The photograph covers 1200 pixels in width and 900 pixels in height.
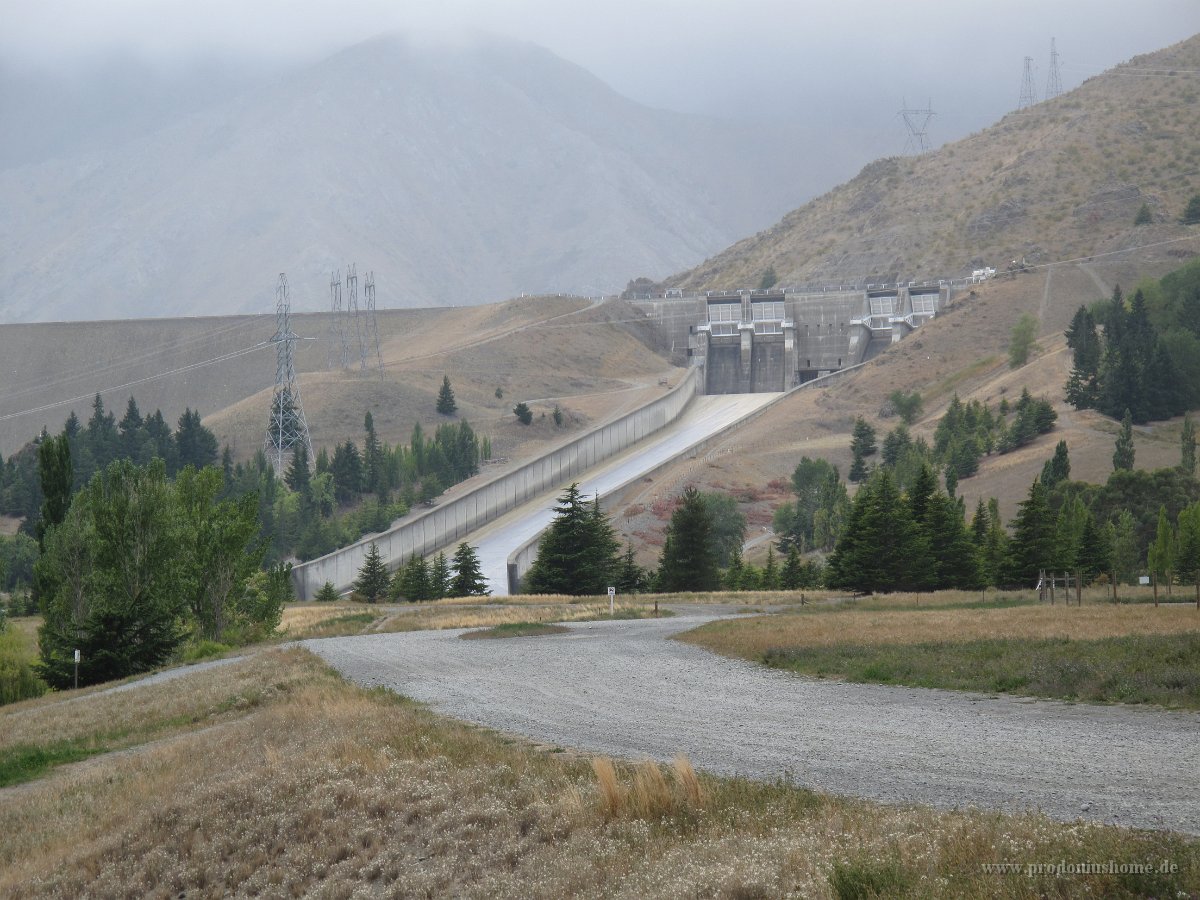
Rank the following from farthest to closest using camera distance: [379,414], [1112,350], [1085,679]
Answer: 1. [379,414]
2. [1112,350]
3. [1085,679]

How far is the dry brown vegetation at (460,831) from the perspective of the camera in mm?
10305

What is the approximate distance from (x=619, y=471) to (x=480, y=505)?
69.8 ft

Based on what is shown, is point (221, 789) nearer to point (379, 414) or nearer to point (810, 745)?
point (810, 745)

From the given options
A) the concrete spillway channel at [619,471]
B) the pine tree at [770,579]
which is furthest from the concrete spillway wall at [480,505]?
the pine tree at [770,579]

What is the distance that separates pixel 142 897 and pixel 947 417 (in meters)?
110

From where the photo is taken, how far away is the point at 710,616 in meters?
50.1

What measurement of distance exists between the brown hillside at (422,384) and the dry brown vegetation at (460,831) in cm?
11533

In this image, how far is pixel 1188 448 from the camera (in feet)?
308

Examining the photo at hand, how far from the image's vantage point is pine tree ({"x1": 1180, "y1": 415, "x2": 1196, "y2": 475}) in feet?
298

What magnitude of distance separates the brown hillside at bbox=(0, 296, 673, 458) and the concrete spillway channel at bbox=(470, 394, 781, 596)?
737cm

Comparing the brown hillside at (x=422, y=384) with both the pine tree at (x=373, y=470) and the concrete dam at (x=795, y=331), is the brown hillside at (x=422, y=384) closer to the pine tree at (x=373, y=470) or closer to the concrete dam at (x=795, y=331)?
the concrete dam at (x=795, y=331)

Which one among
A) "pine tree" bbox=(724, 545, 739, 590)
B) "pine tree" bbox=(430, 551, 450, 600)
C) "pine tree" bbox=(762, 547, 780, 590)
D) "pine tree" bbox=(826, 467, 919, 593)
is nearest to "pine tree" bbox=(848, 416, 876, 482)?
"pine tree" bbox=(724, 545, 739, 590)

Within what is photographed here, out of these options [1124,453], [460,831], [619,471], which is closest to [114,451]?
[619,471]

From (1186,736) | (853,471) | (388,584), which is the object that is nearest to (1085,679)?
(1186,736)
